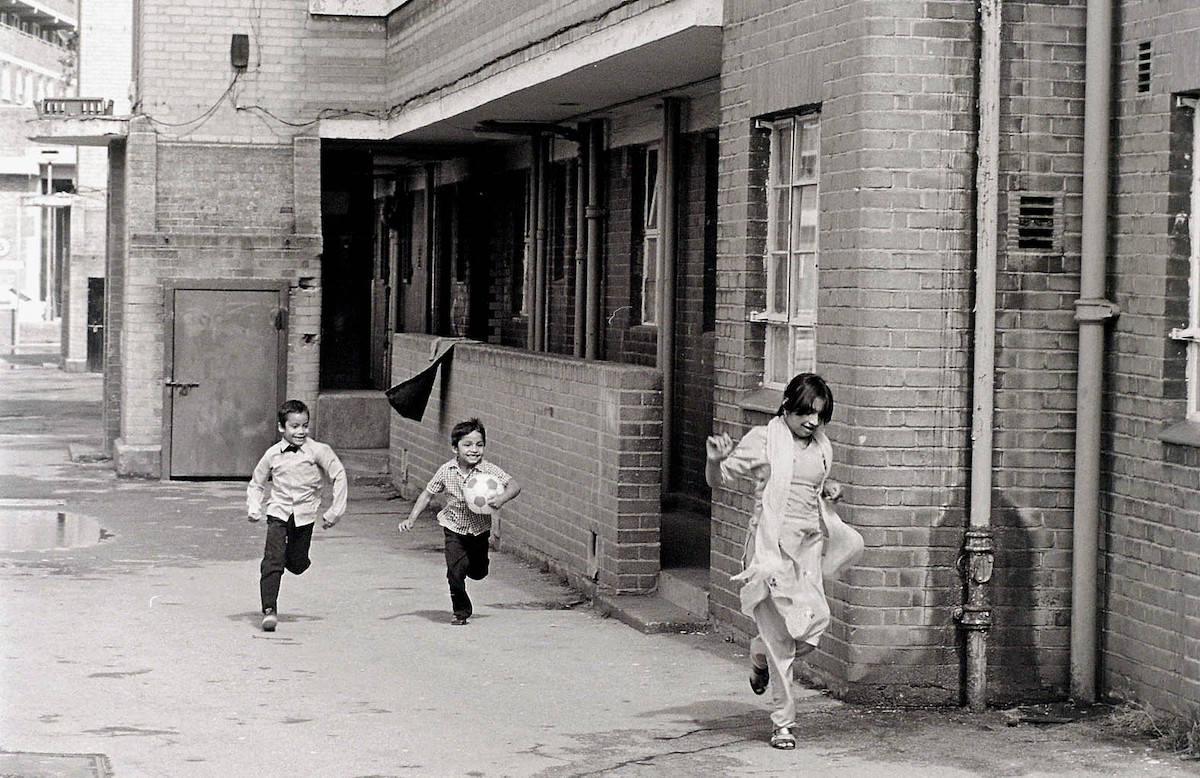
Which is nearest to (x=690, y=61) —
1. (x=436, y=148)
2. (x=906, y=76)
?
(x=906, y=76)

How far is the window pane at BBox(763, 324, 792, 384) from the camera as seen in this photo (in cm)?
1033

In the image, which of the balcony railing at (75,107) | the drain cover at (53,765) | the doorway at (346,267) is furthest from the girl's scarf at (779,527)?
the balcony railing at (75,107)

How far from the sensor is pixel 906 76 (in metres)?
8.91

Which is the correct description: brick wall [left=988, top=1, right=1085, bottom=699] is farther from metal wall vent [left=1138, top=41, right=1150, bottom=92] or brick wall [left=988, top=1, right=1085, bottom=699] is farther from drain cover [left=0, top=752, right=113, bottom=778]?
drain cover [left=0, top=752, right=113, bottom=778]

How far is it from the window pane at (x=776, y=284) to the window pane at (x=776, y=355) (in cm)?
11

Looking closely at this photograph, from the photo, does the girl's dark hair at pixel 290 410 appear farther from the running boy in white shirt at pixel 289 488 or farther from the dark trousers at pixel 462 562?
the dark trousers at pixel 462 562

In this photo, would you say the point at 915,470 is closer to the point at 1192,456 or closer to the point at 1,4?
the point at 1192,456

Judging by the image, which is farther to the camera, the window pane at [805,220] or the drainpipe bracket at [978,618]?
the window pane at [805,220]

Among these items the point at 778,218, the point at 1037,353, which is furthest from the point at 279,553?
the point at 1037,353

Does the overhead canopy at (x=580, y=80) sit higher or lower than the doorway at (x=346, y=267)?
higher

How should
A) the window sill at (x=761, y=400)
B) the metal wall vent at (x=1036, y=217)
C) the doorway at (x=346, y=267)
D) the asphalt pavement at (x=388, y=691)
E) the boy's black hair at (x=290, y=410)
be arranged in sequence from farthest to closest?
1. the doorway at (x=346, y=267)
2. the boy's black hair at (x=290, y=410)
3. the window sill at (x=761, y=400)
4. the metal wall vent at (x=1036, y=217)
5. the asphalt pavement at (x=388, y=691)

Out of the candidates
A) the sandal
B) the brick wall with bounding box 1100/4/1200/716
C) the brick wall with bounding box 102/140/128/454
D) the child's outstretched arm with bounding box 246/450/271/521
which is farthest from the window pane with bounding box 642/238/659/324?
the sandal

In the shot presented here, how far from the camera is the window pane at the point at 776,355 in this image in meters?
10.3

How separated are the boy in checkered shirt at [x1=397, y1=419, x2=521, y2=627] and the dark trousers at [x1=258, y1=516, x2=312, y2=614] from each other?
687mm
